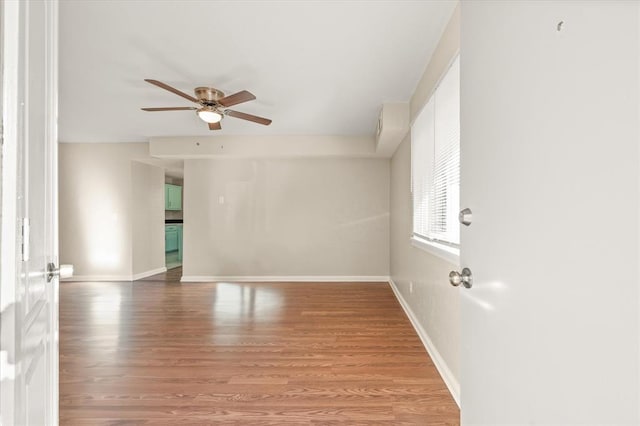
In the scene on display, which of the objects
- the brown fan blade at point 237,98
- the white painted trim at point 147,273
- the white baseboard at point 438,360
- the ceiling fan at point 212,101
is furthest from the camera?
the white painted trim at point 147,273

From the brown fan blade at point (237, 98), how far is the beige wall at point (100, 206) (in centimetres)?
316

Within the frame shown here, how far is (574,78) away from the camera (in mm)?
541

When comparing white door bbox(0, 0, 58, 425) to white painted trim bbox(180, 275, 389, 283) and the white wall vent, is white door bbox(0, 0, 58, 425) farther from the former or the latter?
white painted trim bbox(180, 275, 389, 283)

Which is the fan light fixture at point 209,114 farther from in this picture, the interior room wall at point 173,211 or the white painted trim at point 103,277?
the interior room wall at point 173,211

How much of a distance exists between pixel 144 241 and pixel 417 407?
534cm

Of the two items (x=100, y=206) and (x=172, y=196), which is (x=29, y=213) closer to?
(x=100, y=206)

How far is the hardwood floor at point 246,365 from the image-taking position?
1.70 meters

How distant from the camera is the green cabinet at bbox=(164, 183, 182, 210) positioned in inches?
293

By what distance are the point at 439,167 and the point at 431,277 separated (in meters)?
0.88

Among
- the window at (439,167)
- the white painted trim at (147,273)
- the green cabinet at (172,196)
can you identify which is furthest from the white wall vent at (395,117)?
the green cabinet at (172,196)

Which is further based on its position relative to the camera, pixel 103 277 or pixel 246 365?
pixel 103 277

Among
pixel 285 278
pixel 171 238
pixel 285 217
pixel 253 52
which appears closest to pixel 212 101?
pixel 253 52

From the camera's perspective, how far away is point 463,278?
3.11 ft

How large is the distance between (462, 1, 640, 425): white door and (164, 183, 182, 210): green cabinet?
775cm
